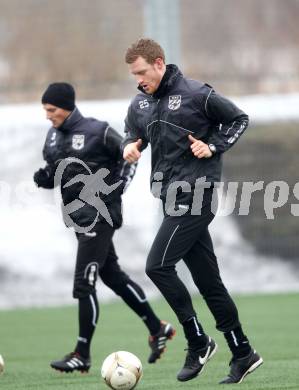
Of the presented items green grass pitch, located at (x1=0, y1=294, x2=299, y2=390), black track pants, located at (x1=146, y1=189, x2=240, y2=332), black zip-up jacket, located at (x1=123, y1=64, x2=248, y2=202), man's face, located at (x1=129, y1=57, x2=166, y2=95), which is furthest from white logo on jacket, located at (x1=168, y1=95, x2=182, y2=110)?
green grass pitch, located at (x1=0, y1=294, x2=299, y2=390)

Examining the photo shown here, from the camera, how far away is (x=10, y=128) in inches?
624

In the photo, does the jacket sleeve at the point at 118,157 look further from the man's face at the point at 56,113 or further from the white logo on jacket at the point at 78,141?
the man's face at the point at 56,113

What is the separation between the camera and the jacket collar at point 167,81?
8.09 meters

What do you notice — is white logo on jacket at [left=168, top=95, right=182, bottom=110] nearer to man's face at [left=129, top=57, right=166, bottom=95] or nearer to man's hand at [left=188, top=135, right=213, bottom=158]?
man's face at [left=129, top=57, right=166, bottom=95]

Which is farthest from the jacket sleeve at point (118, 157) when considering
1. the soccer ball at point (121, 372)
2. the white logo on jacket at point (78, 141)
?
the soccer ball at point (121, 372)

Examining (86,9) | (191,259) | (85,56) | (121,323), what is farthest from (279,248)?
(86,9)

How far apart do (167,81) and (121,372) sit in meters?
2.00

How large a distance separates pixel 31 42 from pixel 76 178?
2208 cm

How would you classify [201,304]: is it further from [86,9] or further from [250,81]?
[86,9]

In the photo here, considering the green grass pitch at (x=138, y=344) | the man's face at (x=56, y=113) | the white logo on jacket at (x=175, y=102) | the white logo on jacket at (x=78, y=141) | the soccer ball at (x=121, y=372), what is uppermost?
the white logo on jacket at (x=175, y=102)

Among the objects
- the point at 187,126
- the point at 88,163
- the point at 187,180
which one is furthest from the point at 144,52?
the point at 88,163

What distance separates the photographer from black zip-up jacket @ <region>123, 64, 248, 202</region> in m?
8.00

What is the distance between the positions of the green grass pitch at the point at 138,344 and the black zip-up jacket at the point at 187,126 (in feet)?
4.87

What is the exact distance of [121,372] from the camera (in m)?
7.97
